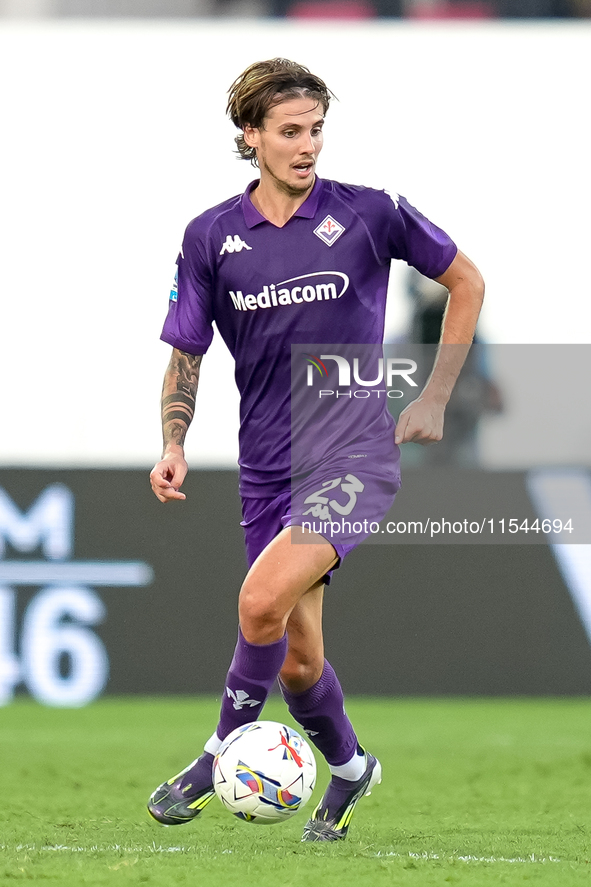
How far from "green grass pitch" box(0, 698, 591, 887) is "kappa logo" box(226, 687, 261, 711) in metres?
0.40

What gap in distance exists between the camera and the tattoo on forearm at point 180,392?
4188mm

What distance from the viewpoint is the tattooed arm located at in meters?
3.98

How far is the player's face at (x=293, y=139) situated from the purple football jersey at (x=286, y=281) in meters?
0.13

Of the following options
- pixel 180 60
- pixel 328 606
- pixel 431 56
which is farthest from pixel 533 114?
pixel 328 606

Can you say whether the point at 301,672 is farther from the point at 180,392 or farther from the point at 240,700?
the point at 180,392

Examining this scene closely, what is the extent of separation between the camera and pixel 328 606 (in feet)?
25.0

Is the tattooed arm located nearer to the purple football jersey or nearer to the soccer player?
the soccer player

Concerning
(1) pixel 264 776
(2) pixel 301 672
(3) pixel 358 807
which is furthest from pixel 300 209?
(3) pixel 358 807

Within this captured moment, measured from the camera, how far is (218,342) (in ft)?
27.8

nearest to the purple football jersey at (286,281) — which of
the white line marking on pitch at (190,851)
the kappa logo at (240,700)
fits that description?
the kappa logo at (240,700)

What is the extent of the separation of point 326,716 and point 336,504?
0.65m

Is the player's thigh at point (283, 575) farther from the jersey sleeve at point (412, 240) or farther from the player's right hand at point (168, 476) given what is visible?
the jersey sleeve at point (412, 240)

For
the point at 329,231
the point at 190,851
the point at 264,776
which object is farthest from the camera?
the point at 329,231

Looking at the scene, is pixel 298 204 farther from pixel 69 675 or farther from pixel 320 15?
pixel 320 15
